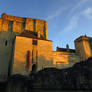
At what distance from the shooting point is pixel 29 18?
28.6m

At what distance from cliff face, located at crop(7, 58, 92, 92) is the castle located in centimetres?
790

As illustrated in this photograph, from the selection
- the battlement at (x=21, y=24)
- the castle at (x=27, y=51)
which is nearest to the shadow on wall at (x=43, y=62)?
the castle at (x=27, y=51)

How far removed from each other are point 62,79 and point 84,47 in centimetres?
1728

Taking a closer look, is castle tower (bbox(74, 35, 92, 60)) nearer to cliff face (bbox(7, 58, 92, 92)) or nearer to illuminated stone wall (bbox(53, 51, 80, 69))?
illuminated stone wall (bbox(53, 51, 80, 69))

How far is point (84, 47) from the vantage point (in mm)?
23578

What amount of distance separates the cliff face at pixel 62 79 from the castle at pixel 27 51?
25.9 ft

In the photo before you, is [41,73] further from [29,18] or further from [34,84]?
[29,18]

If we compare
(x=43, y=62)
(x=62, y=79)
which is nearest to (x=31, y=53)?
(x=43, y=62)

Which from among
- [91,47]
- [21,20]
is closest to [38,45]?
[21,20]

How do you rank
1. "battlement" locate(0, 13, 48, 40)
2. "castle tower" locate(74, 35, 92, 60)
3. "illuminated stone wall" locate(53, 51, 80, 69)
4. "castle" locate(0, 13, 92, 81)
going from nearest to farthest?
"castle" locate(0, 13, 92, 81) → "illuminated stone wall" locate(53, 51, 80, 69) → "castle tower" locate(74, 35, 92, 60) → "battlement" locate(0, 13, 48, 40)

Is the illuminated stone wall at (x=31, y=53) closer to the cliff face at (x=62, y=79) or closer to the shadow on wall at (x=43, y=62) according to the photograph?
the shadow on wall at (x=43, y=62)

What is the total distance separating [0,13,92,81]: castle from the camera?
19.0 meters

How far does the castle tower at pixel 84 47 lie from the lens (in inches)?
916

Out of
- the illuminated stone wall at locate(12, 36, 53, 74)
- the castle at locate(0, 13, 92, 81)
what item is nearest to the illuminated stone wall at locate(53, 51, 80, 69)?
the castle at locate(0, 13, 92, 81)
